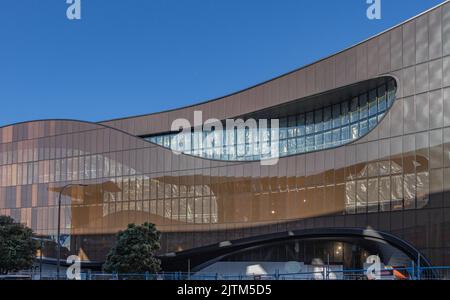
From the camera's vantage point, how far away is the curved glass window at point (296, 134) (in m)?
41.6

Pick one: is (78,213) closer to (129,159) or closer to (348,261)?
(129,159)

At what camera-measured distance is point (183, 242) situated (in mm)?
53594

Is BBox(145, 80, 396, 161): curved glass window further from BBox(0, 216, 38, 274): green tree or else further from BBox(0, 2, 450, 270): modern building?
BBox(0, 216, 38, 274): green tree

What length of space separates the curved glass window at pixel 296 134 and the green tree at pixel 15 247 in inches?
632

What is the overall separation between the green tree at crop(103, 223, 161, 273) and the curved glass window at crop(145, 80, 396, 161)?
11978 millimetres

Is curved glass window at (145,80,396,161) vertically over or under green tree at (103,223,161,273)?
over

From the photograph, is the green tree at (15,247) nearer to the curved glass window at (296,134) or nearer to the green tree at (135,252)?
the green tree at (135,252)

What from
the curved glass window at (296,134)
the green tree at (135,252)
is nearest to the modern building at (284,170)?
the curved glass window at (296,134)

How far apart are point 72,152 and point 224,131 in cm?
1923

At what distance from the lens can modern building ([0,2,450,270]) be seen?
114 ft

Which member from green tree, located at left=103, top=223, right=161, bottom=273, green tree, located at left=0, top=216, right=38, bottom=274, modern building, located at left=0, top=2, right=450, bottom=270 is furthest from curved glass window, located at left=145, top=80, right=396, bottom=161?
green tree, located at left=0, top=216, right=38, bottom=274
